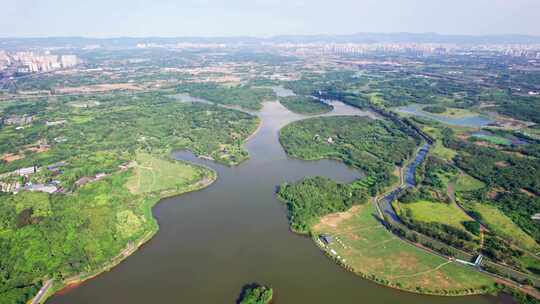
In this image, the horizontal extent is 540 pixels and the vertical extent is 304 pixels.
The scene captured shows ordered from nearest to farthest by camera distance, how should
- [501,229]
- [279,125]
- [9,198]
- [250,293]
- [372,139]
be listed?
[250,293]
[501,229]
[9,198]
[372,139]
[279,125]

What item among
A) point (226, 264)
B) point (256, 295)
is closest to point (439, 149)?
point (226, 264)

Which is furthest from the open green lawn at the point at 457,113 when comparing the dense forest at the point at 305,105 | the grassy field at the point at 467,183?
the grassy field at the point at 467,183

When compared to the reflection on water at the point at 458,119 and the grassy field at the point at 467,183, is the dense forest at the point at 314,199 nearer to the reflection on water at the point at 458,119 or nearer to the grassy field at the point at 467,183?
the grassy field at the point at 467,183

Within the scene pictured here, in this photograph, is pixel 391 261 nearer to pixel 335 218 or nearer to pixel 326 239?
pixel 326 239

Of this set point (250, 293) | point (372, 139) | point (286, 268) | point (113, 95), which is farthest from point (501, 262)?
point (113, 95)

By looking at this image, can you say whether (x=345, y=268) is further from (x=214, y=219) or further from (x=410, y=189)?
(x=410, y=189)

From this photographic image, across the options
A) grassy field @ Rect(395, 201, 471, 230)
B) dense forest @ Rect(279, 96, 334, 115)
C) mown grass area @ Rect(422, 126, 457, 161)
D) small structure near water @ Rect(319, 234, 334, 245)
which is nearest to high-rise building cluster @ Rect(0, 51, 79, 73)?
dense forest @ Rect(279, 96, 334, 115)
